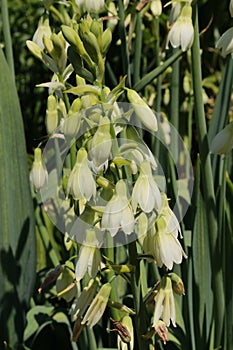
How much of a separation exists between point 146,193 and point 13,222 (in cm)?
70

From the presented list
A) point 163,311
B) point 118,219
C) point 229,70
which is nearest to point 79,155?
point 118,219

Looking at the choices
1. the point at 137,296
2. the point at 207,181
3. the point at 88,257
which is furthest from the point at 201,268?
the point at 88,257

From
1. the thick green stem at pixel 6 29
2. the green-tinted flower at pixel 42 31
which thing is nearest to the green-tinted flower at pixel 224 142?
the green-tinted flower at pixel 42 31

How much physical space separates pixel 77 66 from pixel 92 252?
0.30 metres

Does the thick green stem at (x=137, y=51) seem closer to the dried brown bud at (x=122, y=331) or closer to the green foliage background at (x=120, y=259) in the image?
the green foliage background at (x=120, y=259)

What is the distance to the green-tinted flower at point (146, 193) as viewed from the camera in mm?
967

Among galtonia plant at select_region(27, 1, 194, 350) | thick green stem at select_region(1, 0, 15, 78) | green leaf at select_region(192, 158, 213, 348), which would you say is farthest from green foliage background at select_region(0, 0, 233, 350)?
galtonia plant at select_region(27, 1, 194, 350)

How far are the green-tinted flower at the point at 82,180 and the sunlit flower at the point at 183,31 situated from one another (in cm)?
33

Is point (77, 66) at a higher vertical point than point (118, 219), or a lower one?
higher

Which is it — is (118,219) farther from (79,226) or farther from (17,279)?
(17,279)

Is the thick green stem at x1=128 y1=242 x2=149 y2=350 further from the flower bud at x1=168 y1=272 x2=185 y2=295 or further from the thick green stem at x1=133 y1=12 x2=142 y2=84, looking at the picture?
the thick green stem at x1=133 y1=12 x2=142 y2=84

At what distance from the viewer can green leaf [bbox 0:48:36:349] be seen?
5.13 ft

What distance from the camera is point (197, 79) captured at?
133 cm

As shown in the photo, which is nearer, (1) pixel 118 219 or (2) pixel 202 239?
(1) pixel 118 219
